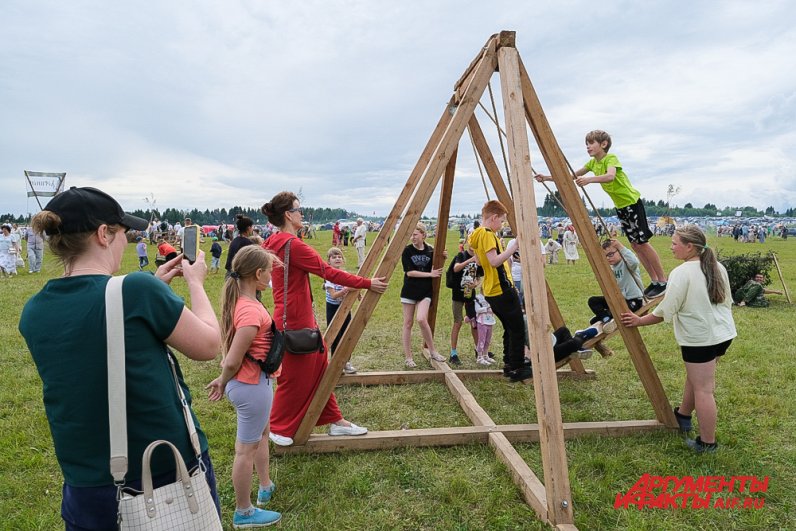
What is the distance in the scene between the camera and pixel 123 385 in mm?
1603

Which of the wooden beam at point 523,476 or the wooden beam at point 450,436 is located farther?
the wooden beam at point 450,436

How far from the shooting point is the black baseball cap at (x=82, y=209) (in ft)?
5.38

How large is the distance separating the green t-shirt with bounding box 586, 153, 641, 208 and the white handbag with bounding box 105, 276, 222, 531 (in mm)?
4533

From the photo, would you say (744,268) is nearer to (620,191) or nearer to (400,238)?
(620,191)

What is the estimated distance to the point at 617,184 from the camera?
4879 mm

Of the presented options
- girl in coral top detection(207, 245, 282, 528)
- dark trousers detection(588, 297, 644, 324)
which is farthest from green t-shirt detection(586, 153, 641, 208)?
girl in coral top detection(207, 245, 282, 528)

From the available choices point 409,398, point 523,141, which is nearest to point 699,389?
point 523,141

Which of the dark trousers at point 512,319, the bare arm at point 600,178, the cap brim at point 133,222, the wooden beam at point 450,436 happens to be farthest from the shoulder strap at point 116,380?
the dark trousers at point 512,319

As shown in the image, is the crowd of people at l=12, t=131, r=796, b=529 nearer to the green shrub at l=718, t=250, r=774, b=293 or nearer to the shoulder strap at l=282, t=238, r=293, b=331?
the shoulder strap at l=282, t=238, r=293, b=331

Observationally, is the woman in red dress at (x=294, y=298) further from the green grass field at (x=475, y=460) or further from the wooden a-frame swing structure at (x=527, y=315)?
the green grass field at (x=475, y=460)

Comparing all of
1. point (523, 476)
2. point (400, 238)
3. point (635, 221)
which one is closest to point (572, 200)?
point (635, 221)

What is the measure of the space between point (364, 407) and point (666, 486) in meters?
2.94

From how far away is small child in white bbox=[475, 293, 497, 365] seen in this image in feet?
22.0

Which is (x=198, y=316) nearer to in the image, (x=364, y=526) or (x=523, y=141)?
(x=364, y=526)
